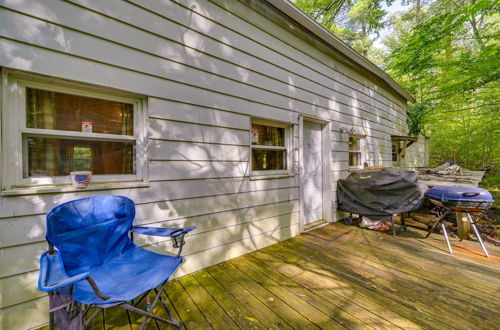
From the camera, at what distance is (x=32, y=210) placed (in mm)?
1479

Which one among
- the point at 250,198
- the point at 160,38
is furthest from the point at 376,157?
the point at 160,38

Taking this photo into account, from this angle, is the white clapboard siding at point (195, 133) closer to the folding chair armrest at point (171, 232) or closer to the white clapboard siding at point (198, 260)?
the folding chair armrest at point (171, 232)

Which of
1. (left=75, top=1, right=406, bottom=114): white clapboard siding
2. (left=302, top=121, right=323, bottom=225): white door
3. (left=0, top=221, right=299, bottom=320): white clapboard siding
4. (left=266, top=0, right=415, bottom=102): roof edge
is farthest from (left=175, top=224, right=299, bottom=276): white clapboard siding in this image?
(left=266, top=0, right=415, bottom=102): roof edge

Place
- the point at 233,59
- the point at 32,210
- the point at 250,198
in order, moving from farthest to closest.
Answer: the point at 250,198 → the point at 233,59 → the point at 32,210

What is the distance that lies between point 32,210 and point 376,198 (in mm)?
4337

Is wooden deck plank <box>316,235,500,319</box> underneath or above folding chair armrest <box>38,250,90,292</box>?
underneath

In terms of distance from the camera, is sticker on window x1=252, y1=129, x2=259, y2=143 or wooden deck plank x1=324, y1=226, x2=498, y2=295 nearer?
wooden deck plank x1=324, y1=226, x2=498, y2=295

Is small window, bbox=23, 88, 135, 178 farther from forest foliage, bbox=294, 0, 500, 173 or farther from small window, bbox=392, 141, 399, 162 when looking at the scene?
small window, bbox=392, 141, 399, 162

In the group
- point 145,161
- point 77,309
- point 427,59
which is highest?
point 427,59

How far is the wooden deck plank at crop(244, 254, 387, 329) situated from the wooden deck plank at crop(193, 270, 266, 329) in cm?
A: 51

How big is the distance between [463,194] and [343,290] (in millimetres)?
2281

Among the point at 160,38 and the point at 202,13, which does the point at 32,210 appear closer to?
the point at 160,38

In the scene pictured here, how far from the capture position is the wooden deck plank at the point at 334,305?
1.52m

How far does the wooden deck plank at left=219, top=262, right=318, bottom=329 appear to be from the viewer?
1.51 metres
